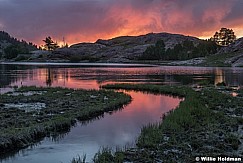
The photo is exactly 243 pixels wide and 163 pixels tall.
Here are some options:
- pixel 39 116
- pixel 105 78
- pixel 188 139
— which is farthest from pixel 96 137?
pixel 105 78

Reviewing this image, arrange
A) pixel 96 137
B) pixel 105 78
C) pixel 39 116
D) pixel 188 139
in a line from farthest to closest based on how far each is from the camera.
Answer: pixel 105 78
pixel 39 116
pixel 96 137
pixel 188 139

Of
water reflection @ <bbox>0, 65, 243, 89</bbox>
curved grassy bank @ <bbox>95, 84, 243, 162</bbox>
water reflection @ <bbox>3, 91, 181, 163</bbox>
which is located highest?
water reflection @ <bbox>0, 65, 243, 89</bbox>

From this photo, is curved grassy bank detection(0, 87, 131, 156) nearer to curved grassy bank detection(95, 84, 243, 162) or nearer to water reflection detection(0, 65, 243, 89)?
curved grassy bank detection(95, 84, 243, 162)

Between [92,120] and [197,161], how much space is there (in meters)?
15.6

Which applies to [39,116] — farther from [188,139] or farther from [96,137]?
[188,139]

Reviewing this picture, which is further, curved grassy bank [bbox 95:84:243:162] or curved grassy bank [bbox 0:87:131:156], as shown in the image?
curved grassy bank [bbox 0:87:131:156]

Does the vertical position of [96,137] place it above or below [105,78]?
below

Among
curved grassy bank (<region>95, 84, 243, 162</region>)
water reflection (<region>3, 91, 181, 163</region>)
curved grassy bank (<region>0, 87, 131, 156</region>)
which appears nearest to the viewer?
curved grassy bank (<region>95, 84, 243, 162</region>)

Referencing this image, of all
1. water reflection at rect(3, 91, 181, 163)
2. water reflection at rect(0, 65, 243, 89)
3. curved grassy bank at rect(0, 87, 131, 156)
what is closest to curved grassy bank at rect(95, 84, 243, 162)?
water reflection at rect(3, 91, 181, 163)

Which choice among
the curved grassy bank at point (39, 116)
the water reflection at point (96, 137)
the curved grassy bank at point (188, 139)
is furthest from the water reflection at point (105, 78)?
the curved grassy bank at point (188, 139)

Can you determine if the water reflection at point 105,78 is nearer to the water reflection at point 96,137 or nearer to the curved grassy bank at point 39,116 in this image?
the curved grassy bank at point 39,116

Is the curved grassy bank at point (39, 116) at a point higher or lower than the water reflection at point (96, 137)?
higher

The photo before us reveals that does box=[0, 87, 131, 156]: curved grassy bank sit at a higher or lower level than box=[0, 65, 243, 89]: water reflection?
lower

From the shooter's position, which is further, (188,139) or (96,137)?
(96,137)
